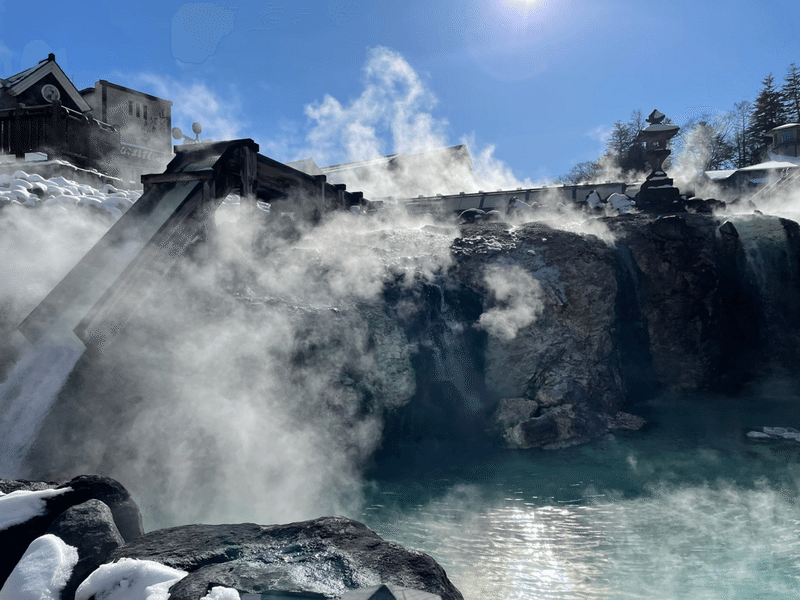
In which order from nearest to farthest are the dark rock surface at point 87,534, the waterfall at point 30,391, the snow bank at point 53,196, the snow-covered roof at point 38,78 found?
the dark rock surface at point 87,534 < the waterfall at point 30,391 < the snow bank at point 53,196 < the snow-covered roof at point 38,78

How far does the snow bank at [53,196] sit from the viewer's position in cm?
781

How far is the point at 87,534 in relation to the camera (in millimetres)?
Answer: 2719

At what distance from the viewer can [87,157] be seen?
13.1m

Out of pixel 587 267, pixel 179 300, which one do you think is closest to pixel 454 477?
pixel 179 300

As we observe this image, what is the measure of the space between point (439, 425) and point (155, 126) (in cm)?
2599

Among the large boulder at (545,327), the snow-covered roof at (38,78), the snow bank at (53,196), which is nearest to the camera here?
the large boulder at (545,327)

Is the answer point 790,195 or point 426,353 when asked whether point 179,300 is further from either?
point 790,195

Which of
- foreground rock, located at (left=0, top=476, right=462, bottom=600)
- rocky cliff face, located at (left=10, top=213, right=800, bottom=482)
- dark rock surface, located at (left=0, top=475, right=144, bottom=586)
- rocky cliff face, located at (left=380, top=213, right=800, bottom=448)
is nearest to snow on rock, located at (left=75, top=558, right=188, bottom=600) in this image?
foreground rock, located at (left=0, top=476, right=462, bottom=600)

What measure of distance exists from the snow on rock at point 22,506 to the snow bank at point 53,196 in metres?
5.92

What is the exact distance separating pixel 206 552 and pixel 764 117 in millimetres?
47881

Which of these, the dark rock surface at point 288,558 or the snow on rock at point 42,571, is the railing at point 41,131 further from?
the dark rock surface at point 288,558

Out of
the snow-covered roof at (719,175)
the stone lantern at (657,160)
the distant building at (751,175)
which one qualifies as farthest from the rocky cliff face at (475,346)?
the snow-covered roof at (719,175)

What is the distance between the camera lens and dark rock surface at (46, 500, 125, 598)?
101 inches

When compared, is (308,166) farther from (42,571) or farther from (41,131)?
(42,571)
